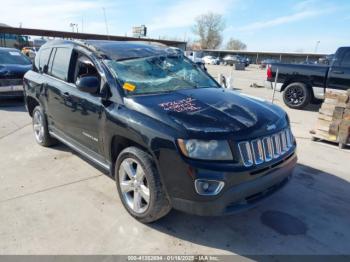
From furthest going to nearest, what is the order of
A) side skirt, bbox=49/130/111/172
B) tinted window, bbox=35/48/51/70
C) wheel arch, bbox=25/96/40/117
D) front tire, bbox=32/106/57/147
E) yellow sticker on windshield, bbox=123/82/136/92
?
wheel arch, bbox=25/96/40/117 < front tire, bbox=32/106/57/147 < tinted window, bbox=35/48/51/70 < side skirt, bbox=49/130/111/172 < yellow sticker on windshield, bbox=123/82/136/92

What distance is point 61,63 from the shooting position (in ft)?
14.6

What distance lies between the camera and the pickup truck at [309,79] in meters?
9.15

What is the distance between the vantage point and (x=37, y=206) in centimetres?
352

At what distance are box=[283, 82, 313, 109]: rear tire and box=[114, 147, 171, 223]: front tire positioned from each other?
805cm

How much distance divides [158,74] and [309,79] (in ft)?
24.8

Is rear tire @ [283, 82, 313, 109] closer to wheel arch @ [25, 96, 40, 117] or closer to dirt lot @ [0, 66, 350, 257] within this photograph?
dirt lot @ [0, 66, 350, 257]

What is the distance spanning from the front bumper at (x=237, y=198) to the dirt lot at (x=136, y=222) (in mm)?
437

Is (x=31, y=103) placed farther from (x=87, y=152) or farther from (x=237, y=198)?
(x=237, y=198)

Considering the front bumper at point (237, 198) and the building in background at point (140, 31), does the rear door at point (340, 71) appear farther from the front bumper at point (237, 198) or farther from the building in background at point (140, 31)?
the building in background at point (140, 31)

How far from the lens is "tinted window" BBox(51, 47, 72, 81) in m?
4.28

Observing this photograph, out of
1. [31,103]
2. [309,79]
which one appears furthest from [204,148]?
[309,79]

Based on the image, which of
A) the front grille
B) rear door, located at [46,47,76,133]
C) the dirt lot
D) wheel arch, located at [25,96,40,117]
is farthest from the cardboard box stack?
wheel arch, located at [25,96,40,117]

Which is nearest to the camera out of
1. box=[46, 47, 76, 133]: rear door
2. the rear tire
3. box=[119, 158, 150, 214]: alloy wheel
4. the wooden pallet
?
box=[119, 158, 150, 214]: alloy wheel

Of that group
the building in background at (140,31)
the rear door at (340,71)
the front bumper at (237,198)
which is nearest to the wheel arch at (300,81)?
the rear door at (340,71)
